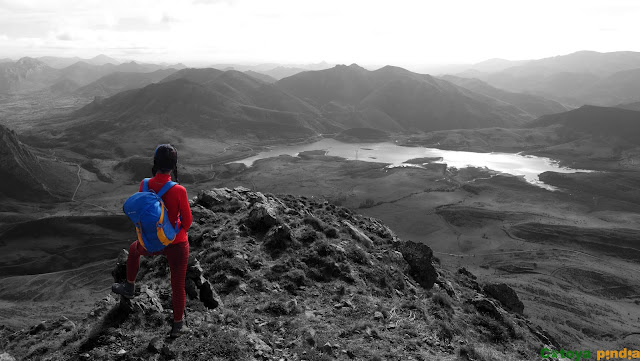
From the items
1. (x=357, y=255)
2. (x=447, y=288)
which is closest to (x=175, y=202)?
(x=357, y=255)

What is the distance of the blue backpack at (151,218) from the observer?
15.7 feet

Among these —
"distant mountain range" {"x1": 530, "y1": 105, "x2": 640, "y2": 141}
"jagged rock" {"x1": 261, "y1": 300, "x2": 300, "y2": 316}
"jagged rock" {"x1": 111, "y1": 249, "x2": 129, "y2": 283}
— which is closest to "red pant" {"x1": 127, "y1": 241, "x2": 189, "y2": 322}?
"jagged rock" {"x1": 261, "y1": 300, "x2": 300, "y2": 316}

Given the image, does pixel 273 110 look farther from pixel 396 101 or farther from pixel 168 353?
pixel 168 353

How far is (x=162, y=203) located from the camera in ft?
16.1

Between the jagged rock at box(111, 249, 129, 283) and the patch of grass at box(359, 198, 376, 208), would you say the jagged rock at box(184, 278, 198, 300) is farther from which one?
the patch of grass at box(359, 198, 376, 208)

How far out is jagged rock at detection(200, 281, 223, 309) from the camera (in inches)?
297

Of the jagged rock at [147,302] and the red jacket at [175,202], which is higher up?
the red jacket at [175,202]

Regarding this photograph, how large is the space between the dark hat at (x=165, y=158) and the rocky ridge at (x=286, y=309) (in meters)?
2.70

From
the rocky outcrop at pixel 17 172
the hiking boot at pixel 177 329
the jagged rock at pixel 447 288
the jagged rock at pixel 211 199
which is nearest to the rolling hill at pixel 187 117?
the rocky outcrop at pixel 17 172

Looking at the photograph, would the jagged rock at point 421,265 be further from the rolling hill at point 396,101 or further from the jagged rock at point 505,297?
the rolling hill at point 396,101

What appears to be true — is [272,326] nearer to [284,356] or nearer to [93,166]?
[284,356]

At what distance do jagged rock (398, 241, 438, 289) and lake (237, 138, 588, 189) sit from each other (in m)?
71.9

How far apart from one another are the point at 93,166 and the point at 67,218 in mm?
37577

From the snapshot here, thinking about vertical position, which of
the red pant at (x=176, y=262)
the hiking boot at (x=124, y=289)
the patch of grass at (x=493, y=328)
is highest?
the red pant at (x=176, y=262)
